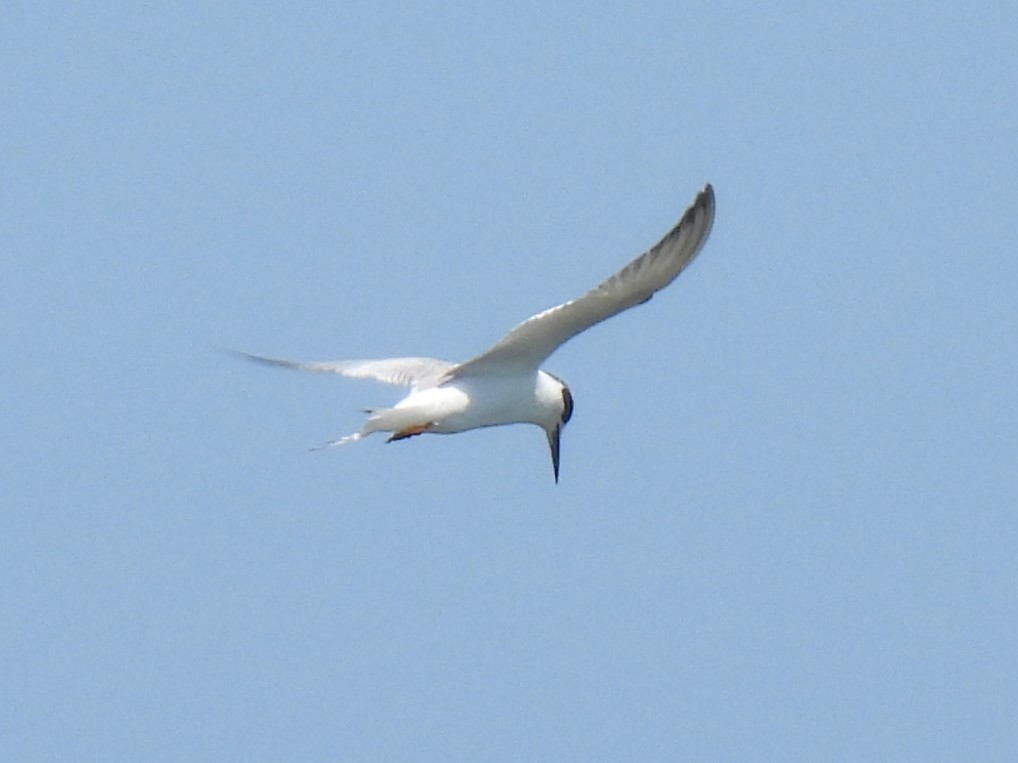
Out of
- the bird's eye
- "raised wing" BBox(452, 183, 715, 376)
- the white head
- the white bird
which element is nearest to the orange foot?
the white bird

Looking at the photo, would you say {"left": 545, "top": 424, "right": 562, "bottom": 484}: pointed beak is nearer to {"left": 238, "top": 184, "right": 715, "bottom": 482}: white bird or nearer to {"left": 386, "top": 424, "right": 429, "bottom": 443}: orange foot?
{"left": 238, "top": 184, "right": 715, "bottom": 482}: white bird

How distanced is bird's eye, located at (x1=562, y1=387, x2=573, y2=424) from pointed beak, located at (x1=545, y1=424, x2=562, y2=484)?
7 centimetres

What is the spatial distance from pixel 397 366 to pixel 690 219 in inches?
149

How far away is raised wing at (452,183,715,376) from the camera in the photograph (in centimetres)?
1040

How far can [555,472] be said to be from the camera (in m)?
13.9

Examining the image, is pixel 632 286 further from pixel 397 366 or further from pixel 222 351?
pixel 222 351

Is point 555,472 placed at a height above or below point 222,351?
below

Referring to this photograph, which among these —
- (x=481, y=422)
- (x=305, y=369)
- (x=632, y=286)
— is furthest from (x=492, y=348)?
(x=305, y=369)

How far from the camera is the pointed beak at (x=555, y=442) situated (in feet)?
44.1

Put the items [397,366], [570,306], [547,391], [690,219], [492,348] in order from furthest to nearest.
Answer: [397,366] → [547,391] → [492,348] → [570,306] → [690,219]

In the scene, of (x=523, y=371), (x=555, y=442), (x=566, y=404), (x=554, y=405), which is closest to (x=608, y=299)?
(x=523, y=371)

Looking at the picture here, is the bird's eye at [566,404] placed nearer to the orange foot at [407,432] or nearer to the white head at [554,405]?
the white head at [554,405]

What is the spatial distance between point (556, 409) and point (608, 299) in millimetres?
2218

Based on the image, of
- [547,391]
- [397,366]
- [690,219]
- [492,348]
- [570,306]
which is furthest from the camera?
[397,366]
